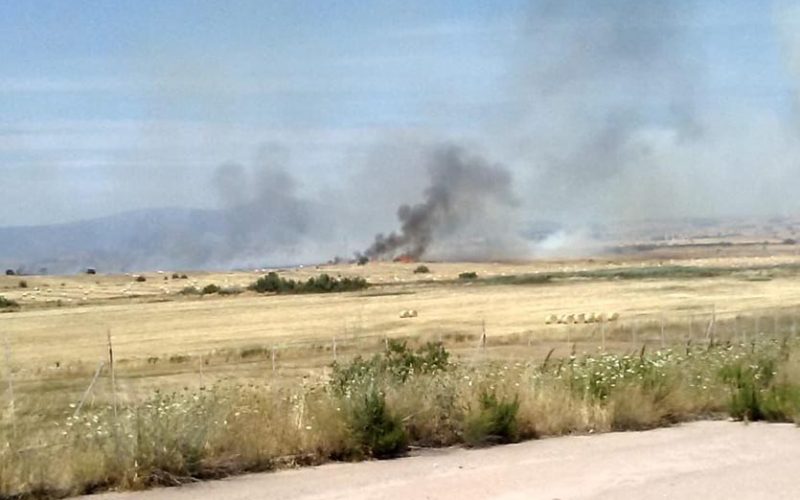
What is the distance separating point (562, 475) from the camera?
1066 centimetres

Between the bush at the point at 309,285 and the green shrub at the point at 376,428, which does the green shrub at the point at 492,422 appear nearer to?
the green shrub at the point at 376,428

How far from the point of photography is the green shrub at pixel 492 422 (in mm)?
12250

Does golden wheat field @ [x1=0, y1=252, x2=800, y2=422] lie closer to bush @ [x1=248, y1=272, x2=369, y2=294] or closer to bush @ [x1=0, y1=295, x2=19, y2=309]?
bush @ [x1=0, y1=295, x2=19, y2=309]

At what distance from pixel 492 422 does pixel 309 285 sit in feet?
324

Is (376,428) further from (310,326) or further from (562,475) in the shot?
(310,326)

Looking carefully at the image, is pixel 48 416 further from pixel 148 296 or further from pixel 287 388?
pixel 148 296

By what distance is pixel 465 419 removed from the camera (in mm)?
12430

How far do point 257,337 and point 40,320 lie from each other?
21907mm

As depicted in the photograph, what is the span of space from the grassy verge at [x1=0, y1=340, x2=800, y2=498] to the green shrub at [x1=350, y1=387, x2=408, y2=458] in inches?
0.5

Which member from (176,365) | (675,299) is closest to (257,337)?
(176,365)

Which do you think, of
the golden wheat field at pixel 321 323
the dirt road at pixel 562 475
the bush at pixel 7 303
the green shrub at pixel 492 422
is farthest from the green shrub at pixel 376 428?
the bush at pixel 7 303

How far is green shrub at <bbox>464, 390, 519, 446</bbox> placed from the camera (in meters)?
12.2

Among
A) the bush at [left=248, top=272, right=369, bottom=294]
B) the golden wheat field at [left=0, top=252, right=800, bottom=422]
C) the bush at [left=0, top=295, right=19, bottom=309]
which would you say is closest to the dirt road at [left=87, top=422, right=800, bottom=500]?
the golden wheat field at [left=0, top=252, right=800, bottom=422]

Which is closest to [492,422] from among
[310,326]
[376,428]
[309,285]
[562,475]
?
[376,428]
